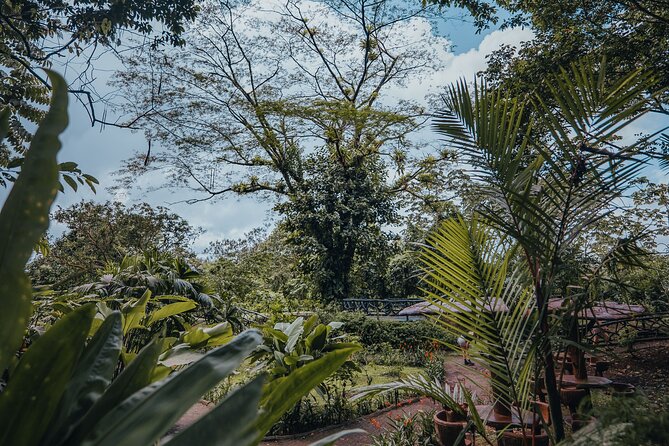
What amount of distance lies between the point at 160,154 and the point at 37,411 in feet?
53.9

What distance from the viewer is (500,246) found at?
2010mm

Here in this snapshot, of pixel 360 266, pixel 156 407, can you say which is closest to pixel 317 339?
pixel 156 407

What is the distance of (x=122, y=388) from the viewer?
0.53 meters

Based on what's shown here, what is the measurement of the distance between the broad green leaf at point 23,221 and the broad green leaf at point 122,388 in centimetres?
17

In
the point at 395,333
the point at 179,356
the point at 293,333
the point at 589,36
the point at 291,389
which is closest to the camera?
the point at 291,389

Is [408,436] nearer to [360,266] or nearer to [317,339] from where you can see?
[317,339]

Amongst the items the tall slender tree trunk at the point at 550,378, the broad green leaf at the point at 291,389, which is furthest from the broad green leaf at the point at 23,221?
the tall slender tree trunk at the point at 550,378

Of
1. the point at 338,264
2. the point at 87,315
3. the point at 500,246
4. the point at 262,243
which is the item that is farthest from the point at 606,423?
the point at 262,243

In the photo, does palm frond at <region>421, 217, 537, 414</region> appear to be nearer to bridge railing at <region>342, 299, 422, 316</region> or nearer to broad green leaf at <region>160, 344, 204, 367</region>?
broad green leaf at <region>160, 344, 204, 367</region>

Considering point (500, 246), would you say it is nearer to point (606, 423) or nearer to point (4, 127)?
point (606, 423)

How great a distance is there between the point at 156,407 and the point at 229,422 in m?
0.09

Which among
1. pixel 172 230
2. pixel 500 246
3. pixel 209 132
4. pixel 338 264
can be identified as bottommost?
pixel 500 246

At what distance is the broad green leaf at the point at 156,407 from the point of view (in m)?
0.45

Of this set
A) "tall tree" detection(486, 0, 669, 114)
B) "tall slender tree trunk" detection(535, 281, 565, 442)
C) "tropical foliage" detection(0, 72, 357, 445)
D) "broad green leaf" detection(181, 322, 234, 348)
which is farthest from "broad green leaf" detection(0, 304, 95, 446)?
"tall tree" detection(486, 0, 669, 114)
